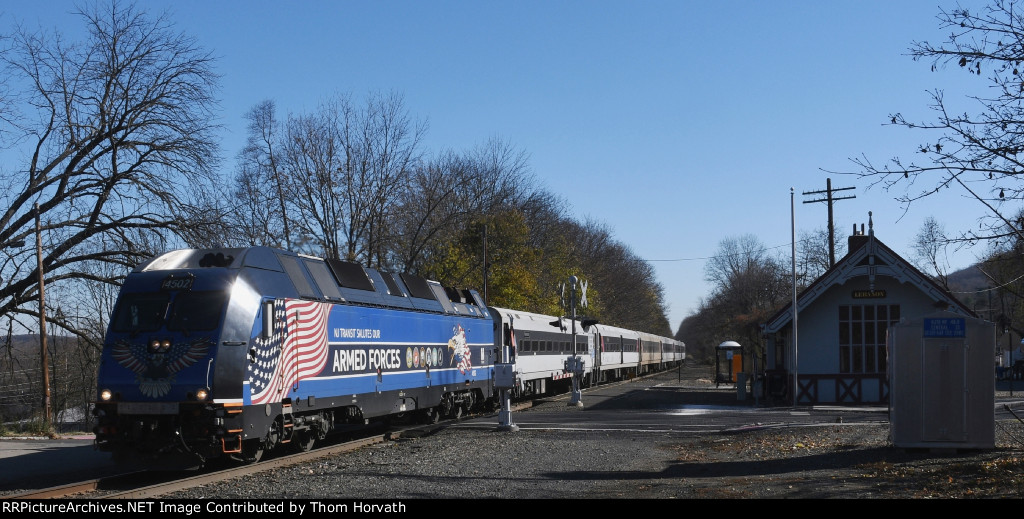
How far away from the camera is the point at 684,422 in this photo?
24.1 meters

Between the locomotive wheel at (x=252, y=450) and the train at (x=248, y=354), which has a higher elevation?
the train at (x=248, y=354)

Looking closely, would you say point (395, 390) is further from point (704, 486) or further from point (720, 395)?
point (720, 395)

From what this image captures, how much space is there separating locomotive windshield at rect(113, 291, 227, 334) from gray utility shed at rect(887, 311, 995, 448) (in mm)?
11233

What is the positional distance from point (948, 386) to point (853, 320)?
53.1 ft

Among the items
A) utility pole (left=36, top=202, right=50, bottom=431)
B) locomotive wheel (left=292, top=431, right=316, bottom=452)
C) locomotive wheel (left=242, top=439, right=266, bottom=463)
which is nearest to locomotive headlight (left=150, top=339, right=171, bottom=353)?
locomotive wheel (left=242, top=439, right=266, bottom=463)

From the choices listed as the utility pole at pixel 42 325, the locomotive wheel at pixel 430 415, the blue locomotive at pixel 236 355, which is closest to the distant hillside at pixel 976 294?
the blue locomotive at pixel 236 355

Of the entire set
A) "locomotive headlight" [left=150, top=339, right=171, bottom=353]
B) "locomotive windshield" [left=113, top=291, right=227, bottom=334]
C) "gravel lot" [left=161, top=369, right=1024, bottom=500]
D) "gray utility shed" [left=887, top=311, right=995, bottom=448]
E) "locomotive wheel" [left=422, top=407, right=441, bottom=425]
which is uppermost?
"locomotive windshield" [left=113, top=291, right=227, bottom=334]

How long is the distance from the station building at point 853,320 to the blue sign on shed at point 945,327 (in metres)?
14.7

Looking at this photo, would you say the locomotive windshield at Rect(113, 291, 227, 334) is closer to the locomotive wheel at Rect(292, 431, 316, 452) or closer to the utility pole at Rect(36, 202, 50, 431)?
the locomotive wheel at Rect(292, 431, 316, 452)

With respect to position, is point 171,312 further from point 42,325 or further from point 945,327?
point 42,325

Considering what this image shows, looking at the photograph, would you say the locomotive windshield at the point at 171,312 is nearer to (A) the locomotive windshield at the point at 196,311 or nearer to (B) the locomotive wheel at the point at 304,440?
(A) the locomotive windshield at the point at 196,311

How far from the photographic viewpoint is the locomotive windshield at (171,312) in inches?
534

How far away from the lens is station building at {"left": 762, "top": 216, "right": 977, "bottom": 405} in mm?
29906

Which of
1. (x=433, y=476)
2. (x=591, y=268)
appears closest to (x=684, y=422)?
(x=433, y=476)
